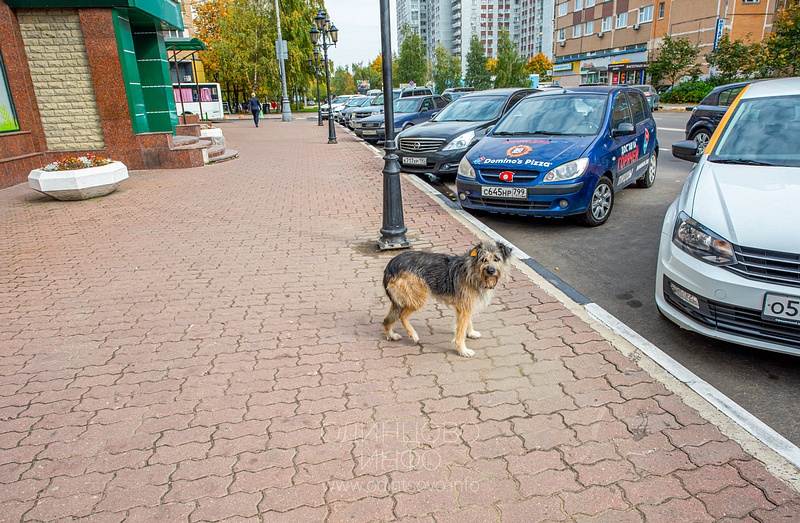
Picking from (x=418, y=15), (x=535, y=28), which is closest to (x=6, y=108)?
(x=535, y=28)

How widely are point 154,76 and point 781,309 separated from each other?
1859cm

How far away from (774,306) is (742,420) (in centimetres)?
79

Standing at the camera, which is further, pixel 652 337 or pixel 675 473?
pixel 652 337

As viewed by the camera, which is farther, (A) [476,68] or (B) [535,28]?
(B) [535,28]

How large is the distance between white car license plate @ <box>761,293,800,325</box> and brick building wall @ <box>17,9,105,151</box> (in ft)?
47.0

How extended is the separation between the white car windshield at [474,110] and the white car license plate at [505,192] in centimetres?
529

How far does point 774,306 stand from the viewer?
3.27 metres

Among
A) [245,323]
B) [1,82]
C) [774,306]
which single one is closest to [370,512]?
[245,323]

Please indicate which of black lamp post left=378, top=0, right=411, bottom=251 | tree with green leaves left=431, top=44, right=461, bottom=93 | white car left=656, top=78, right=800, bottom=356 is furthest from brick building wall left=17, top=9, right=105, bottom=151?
tree with green leaves left=431, top=44, right=461, bottom=93

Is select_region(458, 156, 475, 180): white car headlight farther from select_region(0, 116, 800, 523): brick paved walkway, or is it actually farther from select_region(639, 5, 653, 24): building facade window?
select_region(639, 5, 653, 24): building facade window

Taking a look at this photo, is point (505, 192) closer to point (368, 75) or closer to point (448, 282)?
point (448, 282)

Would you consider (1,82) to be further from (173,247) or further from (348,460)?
(348,460)

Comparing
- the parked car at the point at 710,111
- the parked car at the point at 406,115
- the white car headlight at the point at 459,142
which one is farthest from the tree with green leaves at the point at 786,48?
the white car headlight at the point at 459,142

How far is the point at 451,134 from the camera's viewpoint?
1116cm
